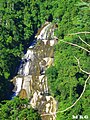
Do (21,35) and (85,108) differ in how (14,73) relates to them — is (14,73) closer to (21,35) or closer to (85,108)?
(21,35)

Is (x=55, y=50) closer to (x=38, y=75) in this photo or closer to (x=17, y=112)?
(x=38, y=75)

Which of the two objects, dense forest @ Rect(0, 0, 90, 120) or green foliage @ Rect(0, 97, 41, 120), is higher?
dense forest @ Rect(0, 0, 90, 120)

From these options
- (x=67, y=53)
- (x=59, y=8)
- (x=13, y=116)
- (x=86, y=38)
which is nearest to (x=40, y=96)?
(x=67, y=53)

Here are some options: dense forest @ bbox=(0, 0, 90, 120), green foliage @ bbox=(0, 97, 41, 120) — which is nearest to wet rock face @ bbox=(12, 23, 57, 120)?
dense forest @ bbox=(0, 0, 90, 120)

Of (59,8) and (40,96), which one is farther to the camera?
(59,8)

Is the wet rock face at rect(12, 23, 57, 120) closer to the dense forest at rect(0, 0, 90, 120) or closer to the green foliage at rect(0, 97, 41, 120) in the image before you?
the dense forest at rect(0, 0, 90, 120)

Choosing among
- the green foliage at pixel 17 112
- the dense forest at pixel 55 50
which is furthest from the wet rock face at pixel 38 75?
the green foliage at pixel 17 112

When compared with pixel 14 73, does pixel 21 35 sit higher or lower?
higher

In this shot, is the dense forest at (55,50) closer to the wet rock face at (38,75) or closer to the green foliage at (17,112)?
the green foliage at (17,112)
